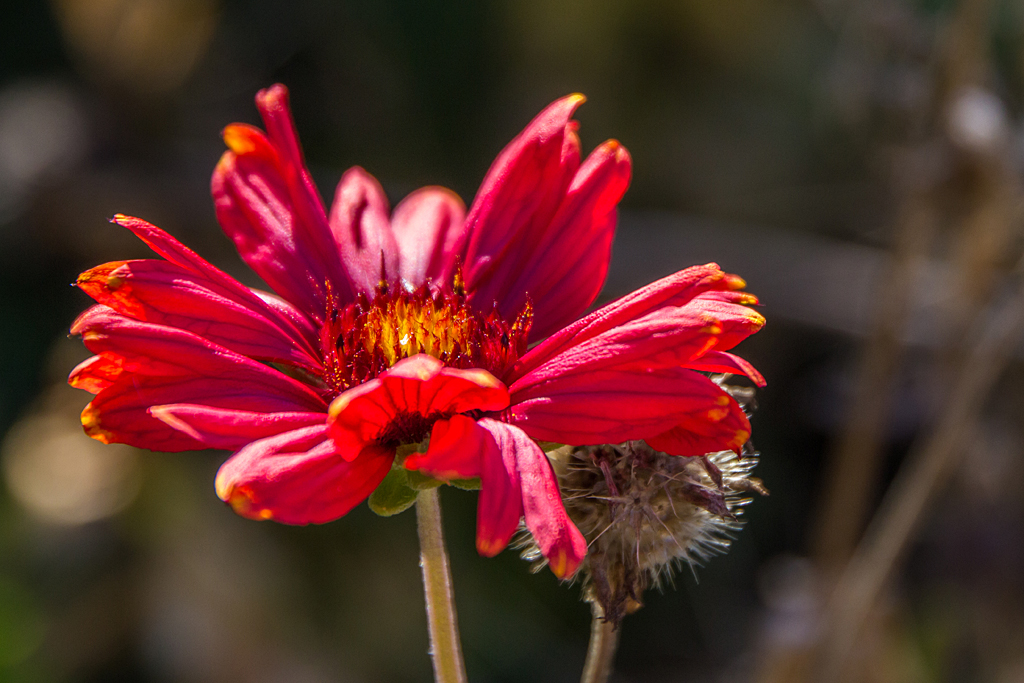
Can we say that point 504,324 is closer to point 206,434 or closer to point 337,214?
point 337,214

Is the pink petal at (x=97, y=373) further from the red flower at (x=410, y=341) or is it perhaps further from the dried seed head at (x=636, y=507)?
the dried seed head at (x=636, y=507)

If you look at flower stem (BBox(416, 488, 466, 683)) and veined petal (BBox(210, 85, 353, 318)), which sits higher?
veined petal (BBox(210, 85, 353, 318))

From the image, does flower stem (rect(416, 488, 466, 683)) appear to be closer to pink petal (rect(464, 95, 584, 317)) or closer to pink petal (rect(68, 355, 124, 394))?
pink petal (rect(68, 355, 124, 394))

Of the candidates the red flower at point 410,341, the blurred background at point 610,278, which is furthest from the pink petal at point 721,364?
the blurred background at point 610,278

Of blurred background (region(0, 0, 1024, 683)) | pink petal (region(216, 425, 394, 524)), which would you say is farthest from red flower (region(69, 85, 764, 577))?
blurred background (region(0, 0, 1024, 683))

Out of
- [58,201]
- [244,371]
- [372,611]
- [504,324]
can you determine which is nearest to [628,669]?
[372,611]

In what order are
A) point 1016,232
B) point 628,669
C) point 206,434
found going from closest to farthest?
point 206,434 → point 1016,232 → point 628,669

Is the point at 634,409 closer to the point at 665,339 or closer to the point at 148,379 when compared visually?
the point at 665,339
